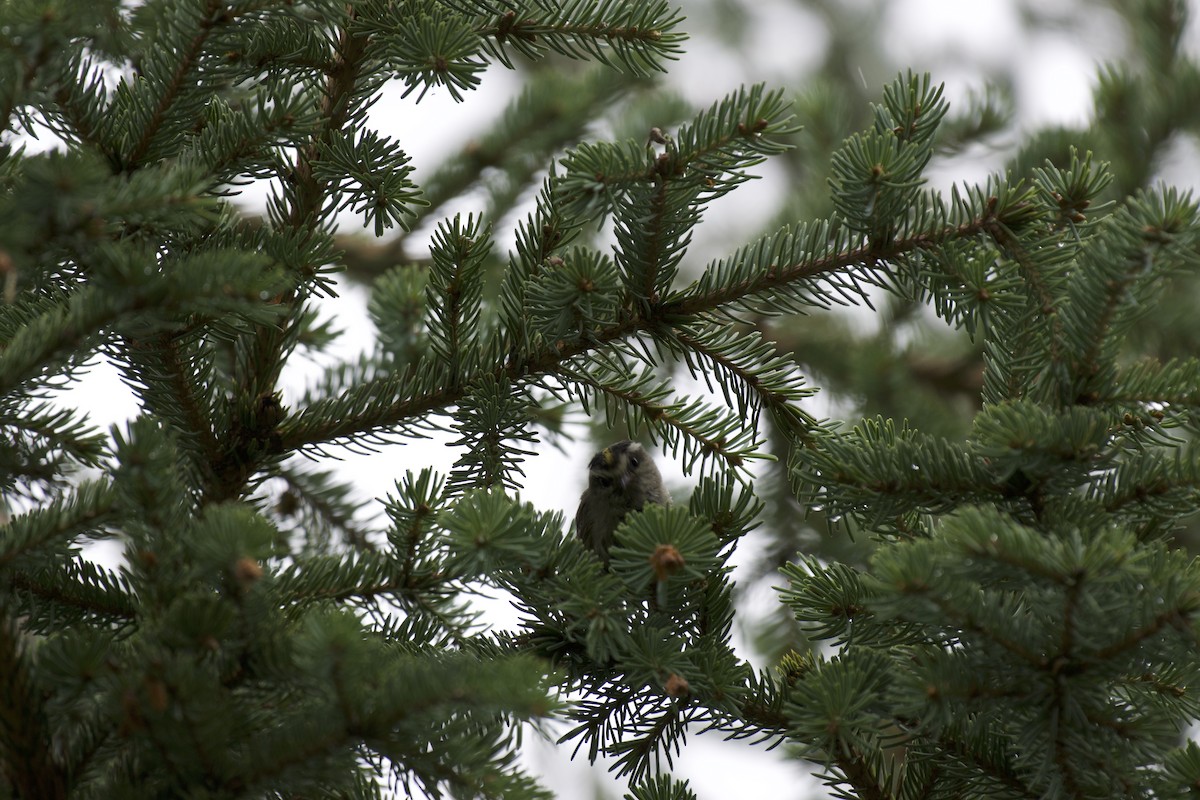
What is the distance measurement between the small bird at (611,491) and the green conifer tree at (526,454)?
97 centimetres

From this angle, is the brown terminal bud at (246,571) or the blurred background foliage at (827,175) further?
the blurred background foliage at (827,175)

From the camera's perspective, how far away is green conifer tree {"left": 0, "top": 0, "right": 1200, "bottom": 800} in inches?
53.9

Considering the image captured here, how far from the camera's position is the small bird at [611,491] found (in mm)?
3133

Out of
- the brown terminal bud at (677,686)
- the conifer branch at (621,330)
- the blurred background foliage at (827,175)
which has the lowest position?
the brown terminal bud at (677,686)

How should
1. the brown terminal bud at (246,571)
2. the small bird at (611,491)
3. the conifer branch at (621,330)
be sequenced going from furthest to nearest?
the small bird at (611,491), the conifer branch at (621,330), the brown terminal bud at (246,571)

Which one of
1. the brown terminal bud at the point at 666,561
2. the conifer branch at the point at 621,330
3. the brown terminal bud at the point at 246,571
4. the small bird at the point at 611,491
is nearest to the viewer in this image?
the brown terminal bud at the point at 246,571

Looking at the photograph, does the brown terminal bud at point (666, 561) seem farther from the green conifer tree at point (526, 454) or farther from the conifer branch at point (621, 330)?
the conifer branch at point (621, 330)

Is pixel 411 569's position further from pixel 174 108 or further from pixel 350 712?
pixel 174 108

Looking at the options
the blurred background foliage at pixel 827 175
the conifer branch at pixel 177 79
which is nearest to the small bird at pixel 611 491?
the blurred background foliage at pixel 827 175

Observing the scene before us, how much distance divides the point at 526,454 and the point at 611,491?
1153 millimetres

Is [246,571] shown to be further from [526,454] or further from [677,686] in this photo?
[526,454]

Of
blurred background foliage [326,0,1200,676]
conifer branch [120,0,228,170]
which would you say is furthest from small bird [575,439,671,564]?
conifer branch [120,0,228,170]

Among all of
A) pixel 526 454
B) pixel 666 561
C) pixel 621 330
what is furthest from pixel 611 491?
pixel 666 561

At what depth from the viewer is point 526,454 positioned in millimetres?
2080
